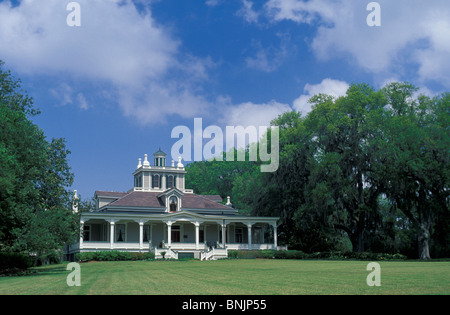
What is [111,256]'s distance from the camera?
41781mm

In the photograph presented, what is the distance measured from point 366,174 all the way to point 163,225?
21.1 meters

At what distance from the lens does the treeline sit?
133 ft

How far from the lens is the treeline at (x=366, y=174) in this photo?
40.5m

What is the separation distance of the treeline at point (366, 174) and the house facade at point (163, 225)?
157 inches

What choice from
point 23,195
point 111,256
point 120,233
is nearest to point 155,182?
point 120,233

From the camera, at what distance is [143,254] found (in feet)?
142

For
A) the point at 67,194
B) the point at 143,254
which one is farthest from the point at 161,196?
the point at 67,194

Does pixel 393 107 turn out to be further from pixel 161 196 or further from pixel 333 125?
pixel 161 196

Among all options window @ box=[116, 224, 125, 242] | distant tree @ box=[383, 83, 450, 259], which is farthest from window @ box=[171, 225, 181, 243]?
distant tree @ box=[383, 83, 450, 259]

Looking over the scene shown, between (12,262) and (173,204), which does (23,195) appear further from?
(173,204)

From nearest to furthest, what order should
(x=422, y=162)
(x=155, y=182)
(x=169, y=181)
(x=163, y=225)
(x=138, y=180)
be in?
(x=422, y=162) → (x=163, y=225) → (x=155, y=182) → (x=169, y=181) → (x=138, y=180)

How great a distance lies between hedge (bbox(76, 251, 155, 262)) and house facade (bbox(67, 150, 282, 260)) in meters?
1.74

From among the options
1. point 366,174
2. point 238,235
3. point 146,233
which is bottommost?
point 238,235

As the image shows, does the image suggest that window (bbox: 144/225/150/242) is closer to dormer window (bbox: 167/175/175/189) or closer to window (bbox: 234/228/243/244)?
window (bbox: 234/228/243/244)
